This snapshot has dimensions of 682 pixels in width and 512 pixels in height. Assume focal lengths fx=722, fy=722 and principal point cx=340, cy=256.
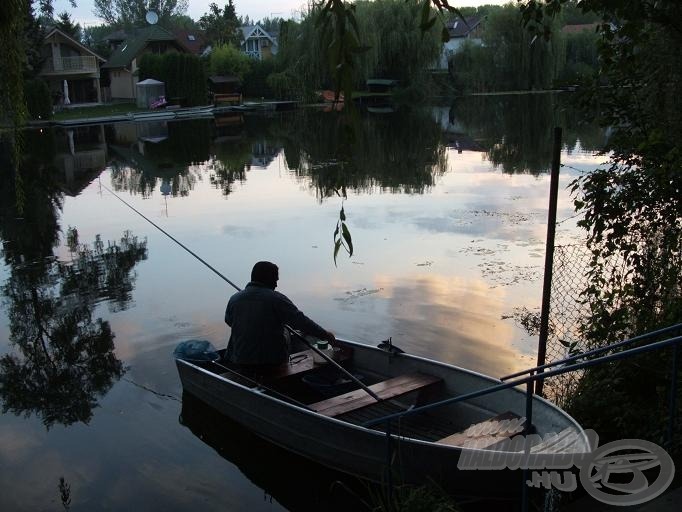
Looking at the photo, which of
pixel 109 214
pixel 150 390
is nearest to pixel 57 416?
pixel 150 390

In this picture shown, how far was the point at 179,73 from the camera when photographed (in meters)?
55.0

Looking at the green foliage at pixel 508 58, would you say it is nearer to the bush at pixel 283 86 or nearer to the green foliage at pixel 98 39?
the bush at pixel 283 86

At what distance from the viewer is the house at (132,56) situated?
6090 cm

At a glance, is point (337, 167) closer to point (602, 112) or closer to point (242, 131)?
point (602, 112)

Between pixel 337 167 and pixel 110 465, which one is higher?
pixel 337 167

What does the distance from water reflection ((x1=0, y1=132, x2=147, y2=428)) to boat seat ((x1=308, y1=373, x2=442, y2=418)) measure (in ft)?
10.0

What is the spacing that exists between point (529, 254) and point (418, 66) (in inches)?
1816

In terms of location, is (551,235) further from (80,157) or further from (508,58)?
(508,58)

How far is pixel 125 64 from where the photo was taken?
198 feet

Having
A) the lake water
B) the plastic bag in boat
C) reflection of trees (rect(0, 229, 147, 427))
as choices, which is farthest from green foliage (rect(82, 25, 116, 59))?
the plastic bag in boat

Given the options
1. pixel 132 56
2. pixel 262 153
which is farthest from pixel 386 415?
pixel 132 56

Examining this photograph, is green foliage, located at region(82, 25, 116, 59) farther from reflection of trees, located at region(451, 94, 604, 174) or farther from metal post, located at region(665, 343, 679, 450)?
metal post, located at region(665, 343, 679, 450)

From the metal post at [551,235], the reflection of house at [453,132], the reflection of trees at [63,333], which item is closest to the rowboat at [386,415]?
the metal post at [551,235]

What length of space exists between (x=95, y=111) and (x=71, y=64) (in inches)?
202
